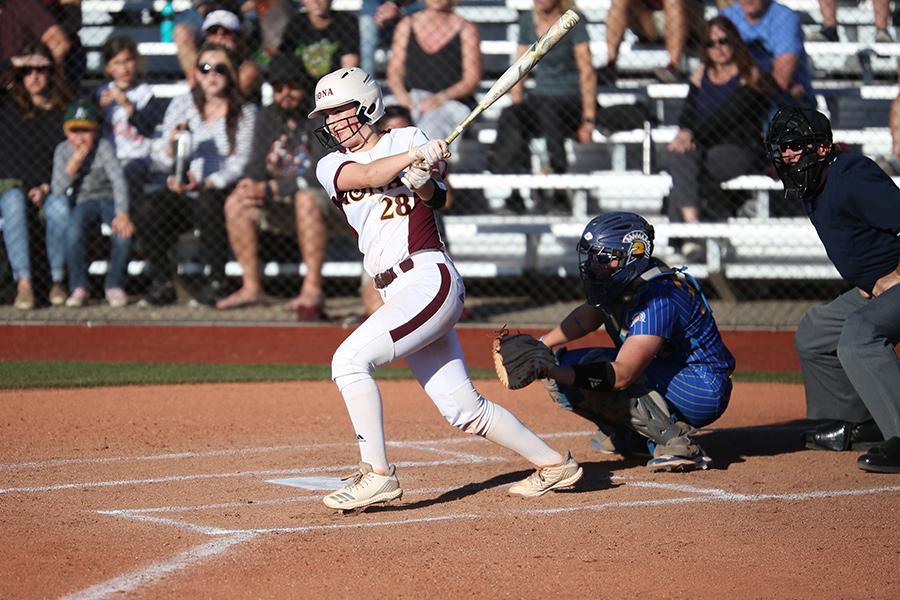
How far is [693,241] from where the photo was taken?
12.6 m

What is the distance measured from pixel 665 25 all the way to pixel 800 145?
6874mm

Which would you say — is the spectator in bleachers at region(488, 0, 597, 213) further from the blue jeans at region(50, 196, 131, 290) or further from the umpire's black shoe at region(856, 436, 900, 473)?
the umpire's black shoe at region(856, 436, 900, 473)

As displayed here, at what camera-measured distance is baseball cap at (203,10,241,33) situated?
478 inches

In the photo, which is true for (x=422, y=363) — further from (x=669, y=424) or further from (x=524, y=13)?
(x=524, y=13)

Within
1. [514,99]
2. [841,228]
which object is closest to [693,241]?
[514,99]

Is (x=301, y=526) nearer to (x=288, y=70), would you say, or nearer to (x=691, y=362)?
(x=691, y=362)

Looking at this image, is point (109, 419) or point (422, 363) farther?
point (109, 419)

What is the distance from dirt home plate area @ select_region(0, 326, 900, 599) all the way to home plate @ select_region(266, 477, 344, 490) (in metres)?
0.01

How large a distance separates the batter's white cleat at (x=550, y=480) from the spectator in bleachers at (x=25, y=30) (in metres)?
8.84

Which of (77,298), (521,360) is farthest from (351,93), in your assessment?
(77,298)

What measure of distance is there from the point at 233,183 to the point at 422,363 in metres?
6.91

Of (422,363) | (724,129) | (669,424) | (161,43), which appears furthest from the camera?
(161,43)

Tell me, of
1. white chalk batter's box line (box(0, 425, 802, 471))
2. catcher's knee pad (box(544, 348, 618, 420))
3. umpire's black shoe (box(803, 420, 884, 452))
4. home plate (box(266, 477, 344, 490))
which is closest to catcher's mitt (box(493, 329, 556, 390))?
catcher's knee pad (box(544, 348, 618, 420))

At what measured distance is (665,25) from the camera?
12820 mm
